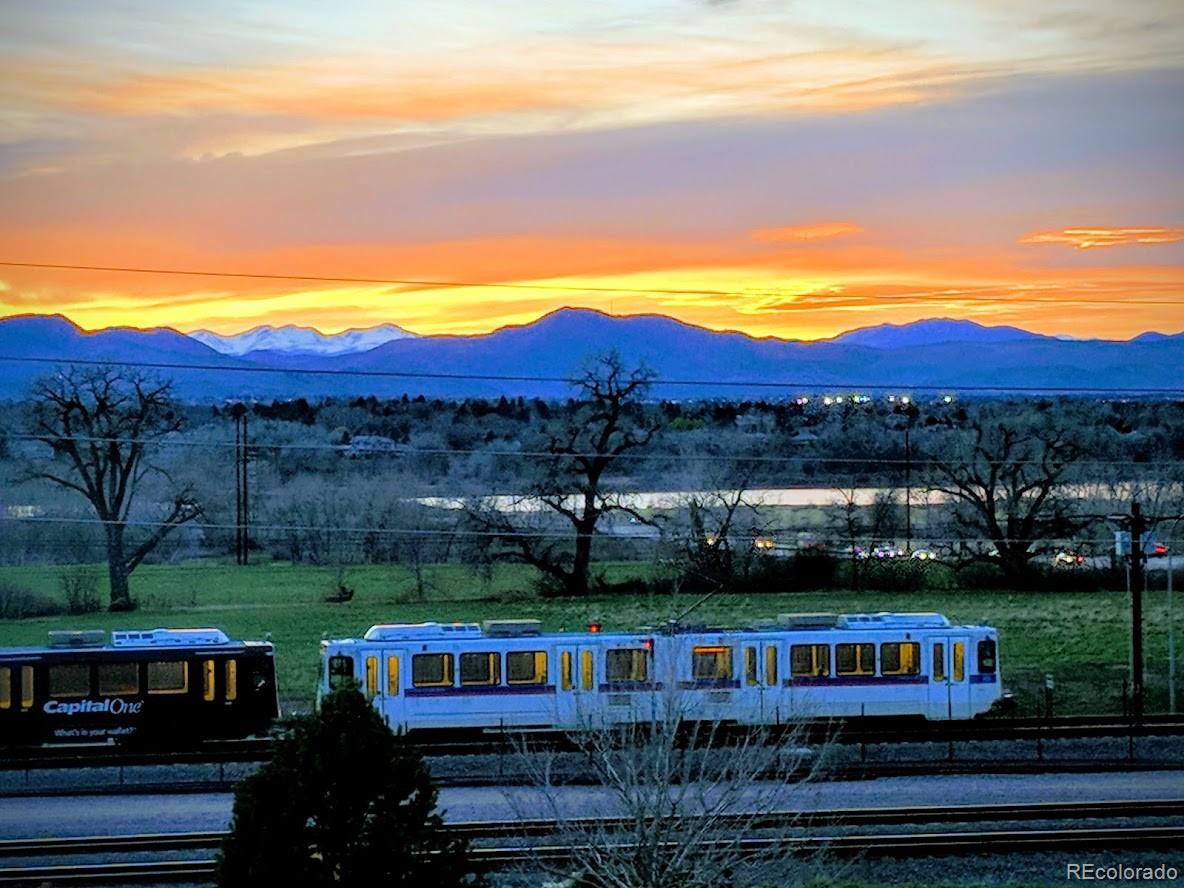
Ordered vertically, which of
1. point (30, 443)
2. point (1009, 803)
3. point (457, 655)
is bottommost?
point (1009, 803)

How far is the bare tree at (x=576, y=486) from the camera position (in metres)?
48.0

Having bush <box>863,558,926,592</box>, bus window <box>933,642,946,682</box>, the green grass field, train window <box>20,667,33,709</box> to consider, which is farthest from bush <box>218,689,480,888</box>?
bush <box>863,558,926,592</box>

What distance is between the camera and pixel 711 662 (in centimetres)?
2820

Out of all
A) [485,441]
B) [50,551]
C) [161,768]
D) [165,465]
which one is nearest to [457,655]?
[161,768]

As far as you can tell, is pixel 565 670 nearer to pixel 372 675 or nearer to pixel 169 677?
pixel 372 675

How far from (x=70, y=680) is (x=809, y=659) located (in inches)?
523

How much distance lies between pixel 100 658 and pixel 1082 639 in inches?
984

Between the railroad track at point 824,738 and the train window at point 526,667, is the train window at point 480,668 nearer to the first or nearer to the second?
the train window at point 526,667

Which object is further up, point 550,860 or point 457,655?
point 457,655

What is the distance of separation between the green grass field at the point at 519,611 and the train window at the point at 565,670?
6.45 meters

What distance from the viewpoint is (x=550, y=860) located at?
2050cm

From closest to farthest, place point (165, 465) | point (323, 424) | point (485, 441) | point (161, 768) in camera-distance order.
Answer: point (161, 768) → point (165, 465) → point (485, 441) → point (323, 424)

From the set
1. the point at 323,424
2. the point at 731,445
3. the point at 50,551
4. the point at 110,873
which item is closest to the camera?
the point at 110,873

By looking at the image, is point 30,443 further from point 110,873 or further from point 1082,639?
point 110,873
